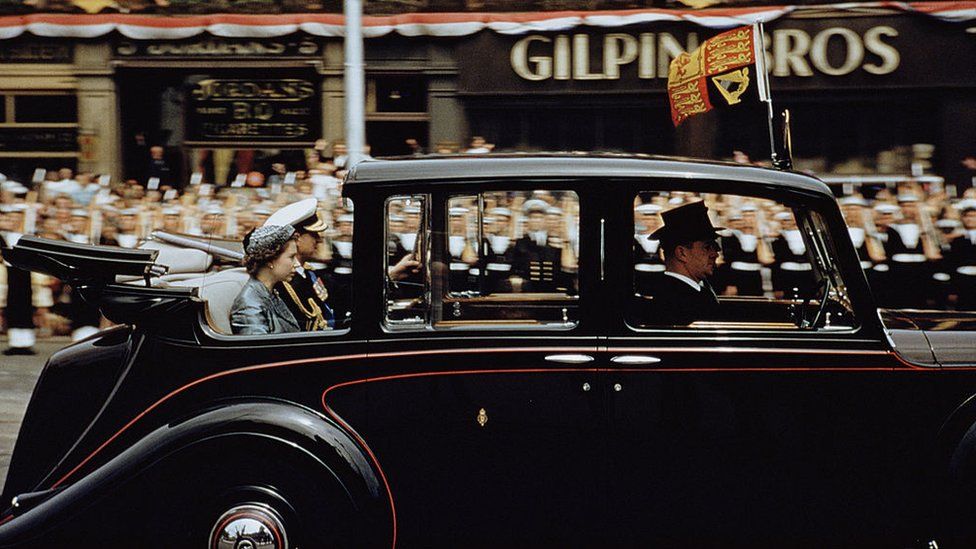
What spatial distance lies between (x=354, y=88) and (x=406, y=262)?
7.96 m

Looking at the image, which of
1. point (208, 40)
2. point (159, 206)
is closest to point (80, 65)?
point (208, 40)

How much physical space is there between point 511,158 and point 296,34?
1289 cm

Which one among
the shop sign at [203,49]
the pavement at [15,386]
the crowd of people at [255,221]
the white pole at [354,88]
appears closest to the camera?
the pavement at [15,386]

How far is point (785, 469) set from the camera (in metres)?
3.96

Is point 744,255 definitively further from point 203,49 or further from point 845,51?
point 203,49

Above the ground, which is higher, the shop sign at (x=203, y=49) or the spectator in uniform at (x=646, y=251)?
the shop sign at (x=203, y=49)

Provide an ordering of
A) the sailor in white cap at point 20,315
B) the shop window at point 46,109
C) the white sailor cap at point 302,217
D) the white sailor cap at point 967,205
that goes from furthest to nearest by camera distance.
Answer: the shop window at point 46,109, the sailor in white cap at point 20,315, the white sailor cap at point 967,205, the white sailor cap at point 302,217

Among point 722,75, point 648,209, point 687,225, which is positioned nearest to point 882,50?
point 722,75

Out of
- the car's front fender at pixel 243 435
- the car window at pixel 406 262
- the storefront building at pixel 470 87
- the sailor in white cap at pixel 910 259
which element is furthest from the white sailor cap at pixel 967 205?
the car's front fender at pixel 243 435

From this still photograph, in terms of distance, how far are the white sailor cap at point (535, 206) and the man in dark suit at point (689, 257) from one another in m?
0.51

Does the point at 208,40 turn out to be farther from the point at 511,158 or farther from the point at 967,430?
the point at 967,430

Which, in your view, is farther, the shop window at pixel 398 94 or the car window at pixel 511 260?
the shop window at pixel 398 94

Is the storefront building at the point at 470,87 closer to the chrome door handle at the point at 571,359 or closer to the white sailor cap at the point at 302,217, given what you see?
the white sailor cap at the point at 302,217

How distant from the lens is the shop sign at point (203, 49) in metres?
16.4
